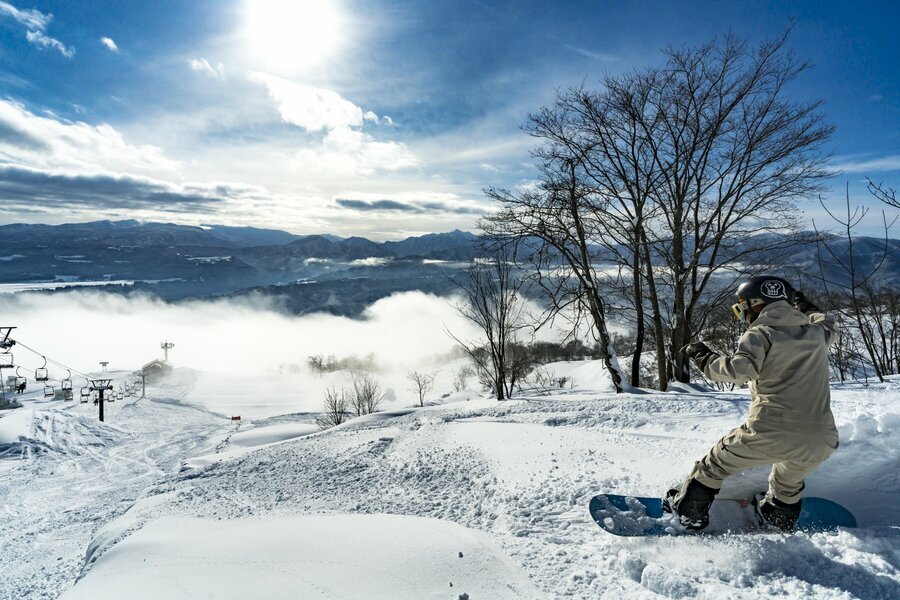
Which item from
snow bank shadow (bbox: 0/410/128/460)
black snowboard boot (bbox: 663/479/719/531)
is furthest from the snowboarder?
snow bank shadow (bbox: 0/410/128/460)

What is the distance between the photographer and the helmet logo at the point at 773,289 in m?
3.38

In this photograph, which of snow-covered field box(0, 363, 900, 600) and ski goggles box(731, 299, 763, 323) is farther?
ski goggles box(731, 299, 763, 323)

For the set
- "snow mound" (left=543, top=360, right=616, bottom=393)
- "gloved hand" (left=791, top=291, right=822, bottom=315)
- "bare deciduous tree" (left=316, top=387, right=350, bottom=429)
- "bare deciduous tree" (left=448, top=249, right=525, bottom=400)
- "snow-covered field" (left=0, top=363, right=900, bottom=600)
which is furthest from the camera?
"snow mound" (left=543, top=360, right=616, bottom=393)

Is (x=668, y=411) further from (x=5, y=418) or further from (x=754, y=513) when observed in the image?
(x=5, y=418)

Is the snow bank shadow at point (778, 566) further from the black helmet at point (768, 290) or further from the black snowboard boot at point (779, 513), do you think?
the black helmet at point (768, 290)

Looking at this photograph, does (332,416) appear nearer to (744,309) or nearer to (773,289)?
(744,309)

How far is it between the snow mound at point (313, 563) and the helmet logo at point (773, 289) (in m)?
2.77

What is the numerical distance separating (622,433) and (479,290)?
39.7 feet

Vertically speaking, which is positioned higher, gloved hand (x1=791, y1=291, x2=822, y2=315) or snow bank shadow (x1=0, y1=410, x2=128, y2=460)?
gloved hand (x1=791, y1=291, x2=822, y2=315)

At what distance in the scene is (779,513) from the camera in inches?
139

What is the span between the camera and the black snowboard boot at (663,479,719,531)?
3.67m

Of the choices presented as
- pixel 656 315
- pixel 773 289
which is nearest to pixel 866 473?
pixel 773 289

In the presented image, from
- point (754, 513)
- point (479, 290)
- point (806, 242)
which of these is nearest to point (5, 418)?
point (479, 290)

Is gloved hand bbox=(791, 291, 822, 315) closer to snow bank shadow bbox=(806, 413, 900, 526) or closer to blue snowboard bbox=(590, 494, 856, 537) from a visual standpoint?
snow bank shadow bbox=(806, 413, 900, 526)
